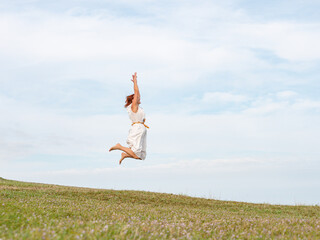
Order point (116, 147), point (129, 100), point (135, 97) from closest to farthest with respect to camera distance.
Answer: point (135, 97), point (116, 147), point (129, 100)

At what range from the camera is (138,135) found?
20188 mm

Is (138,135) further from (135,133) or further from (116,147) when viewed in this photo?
(116,147)

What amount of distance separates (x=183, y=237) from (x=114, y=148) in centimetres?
1219

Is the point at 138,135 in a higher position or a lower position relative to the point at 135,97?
lower

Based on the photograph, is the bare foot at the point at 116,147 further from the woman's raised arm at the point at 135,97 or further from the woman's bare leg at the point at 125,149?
the woman's raised arm at the point at 135,97

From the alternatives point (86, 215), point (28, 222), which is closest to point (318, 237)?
point (86, 215)

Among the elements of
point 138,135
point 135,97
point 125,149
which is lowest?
point 125,149

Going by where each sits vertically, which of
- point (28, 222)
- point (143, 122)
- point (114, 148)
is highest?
point (143, 122)

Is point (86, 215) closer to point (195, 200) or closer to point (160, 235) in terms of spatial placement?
point (160, 235)

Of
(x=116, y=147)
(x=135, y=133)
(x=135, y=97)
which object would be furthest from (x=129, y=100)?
(x=116, y=147)

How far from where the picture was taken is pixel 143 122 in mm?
20719

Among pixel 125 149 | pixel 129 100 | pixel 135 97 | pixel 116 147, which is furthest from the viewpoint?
pixel 129 100

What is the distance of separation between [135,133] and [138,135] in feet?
0.67

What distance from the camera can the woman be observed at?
20078mm
